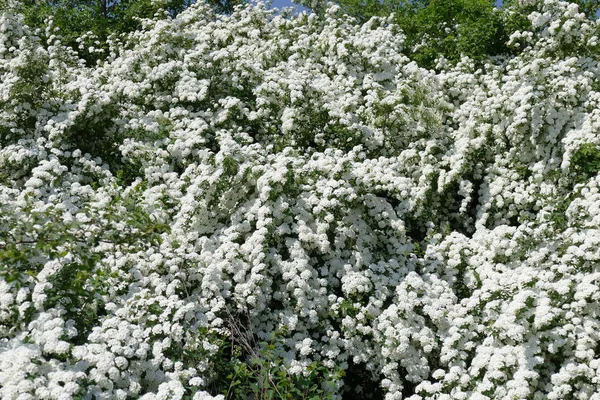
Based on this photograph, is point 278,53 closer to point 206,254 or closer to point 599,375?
point 206,254

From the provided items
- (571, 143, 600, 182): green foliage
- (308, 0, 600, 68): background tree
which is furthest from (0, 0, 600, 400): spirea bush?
(308, 0, 600, 68): background tree

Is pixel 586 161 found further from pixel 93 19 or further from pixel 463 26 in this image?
pixel 93 19

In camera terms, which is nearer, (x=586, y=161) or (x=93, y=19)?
(x=586, y=161)

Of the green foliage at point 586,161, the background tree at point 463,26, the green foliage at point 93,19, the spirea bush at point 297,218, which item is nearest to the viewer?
the spirea bush at point 297,218

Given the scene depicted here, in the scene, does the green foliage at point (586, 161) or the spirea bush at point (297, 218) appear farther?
the green foliage at point (586, 161)

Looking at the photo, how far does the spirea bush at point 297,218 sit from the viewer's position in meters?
5.49

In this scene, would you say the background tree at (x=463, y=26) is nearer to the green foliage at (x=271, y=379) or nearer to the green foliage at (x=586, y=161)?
the green foliage at (x=586, y=161)

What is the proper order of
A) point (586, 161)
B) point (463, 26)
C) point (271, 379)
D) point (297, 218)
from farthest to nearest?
point (463, 26), point (586, 161), point (297, 218), point (271, 379)

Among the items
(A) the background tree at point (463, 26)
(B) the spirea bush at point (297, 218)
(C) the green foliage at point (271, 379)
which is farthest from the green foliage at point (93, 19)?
(C) the green foliage at point (271, 379)

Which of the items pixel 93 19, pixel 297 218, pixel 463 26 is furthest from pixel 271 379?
pixel 93 19

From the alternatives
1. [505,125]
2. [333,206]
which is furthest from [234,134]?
[505,125]

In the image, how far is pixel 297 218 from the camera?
7.02 metres

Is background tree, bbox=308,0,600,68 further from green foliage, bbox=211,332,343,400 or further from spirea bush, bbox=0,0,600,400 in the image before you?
green foliage, bbox=211,332,343,400

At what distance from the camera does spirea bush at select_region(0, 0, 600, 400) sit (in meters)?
5.49
